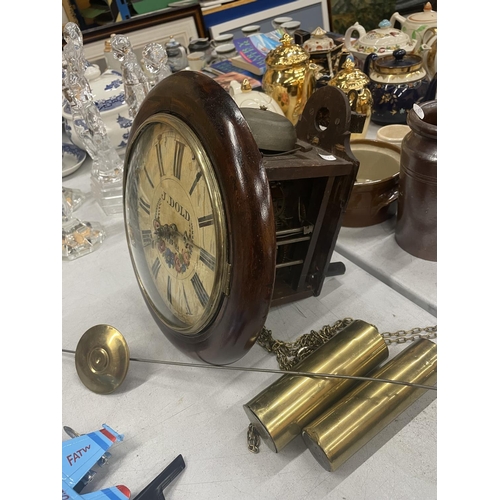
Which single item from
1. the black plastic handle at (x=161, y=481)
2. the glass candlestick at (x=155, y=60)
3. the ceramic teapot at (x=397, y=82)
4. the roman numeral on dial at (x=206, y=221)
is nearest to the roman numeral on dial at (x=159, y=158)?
the roman numeral on dial at (x=206, y=221)

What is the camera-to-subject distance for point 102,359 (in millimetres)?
808

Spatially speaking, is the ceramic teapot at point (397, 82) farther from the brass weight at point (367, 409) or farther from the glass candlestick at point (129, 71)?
the brass weight at point (367, 409)

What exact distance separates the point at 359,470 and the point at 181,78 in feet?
1.92

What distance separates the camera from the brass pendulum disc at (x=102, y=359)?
2.62 ft

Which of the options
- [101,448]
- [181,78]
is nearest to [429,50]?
[181,78]

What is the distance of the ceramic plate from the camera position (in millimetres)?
1506

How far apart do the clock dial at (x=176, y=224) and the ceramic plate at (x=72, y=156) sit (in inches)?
29.4

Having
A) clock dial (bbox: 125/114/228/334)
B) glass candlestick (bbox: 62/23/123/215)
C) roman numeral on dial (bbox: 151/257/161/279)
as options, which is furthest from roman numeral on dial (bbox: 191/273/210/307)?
glass candlestick (bbox: 62/23/123/215)

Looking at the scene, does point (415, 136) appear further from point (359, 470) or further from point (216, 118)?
point (359, 470)

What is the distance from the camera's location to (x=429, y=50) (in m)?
1.42

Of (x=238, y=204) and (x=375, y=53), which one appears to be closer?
(x=238, y=204)

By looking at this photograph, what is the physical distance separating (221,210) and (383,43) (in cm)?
116

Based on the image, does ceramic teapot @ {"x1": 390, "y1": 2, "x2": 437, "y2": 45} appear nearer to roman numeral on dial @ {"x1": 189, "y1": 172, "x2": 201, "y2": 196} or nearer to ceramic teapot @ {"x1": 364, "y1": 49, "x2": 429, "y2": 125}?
ceramic teapot @ {"x1": 364, "y1": 49, "x2": 429, "y2": 125}

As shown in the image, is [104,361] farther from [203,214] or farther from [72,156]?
[72,156]
